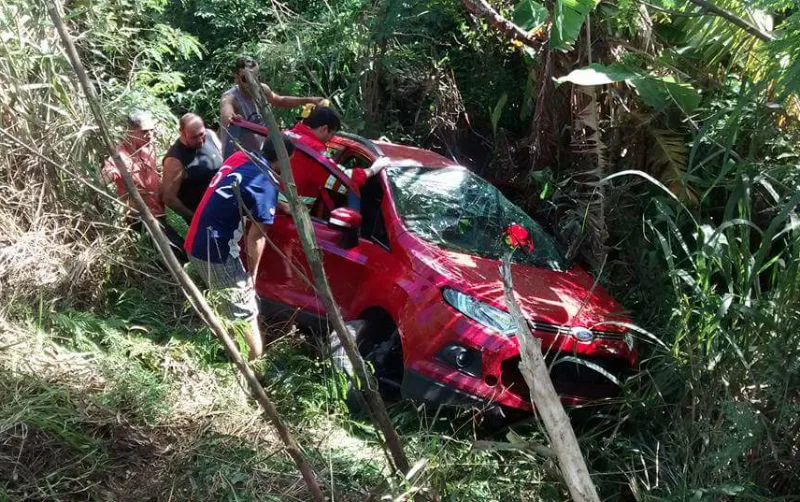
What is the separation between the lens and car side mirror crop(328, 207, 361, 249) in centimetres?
558

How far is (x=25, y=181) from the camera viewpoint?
6.76m

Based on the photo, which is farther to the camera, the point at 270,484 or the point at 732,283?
the point at 732,283

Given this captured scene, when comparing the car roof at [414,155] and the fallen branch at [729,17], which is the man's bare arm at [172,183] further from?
the fallen branch at [729,17]

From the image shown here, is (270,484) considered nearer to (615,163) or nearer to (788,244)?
(788,244)

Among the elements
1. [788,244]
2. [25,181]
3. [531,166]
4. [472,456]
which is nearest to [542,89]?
[531,166]

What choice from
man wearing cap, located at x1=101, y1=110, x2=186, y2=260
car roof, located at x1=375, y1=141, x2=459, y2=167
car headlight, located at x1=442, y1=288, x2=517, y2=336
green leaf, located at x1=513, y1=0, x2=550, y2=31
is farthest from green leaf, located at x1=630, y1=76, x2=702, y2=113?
man wearing cap, located at x1=101, y1=110, x2=186, y2=260

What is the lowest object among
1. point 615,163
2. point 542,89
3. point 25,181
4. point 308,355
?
point 308,355

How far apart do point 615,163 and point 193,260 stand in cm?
357

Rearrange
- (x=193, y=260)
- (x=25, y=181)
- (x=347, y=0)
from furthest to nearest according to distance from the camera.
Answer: (x=347, y=0), (x=25, y=181), (x=193, y=260)

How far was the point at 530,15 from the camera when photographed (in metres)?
6.89

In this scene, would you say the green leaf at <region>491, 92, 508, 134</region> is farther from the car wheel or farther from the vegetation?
the car wheel

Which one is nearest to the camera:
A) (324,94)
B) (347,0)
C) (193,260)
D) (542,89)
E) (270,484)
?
(270,484)

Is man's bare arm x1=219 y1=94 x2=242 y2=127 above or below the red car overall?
above

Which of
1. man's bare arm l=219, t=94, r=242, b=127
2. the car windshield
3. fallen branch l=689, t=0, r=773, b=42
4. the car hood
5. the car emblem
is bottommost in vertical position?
the car emblem
